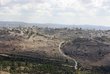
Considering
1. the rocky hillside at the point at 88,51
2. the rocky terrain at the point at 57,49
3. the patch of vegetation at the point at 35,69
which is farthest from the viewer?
the rocky terrain at the point at 57,49

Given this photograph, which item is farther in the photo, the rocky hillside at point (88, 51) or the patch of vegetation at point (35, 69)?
the rocky hillside at point (88, 51)

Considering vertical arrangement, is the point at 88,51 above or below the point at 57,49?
below

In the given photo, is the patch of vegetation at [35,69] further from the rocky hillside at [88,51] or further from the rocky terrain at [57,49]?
the rocky hillside at [88,51]

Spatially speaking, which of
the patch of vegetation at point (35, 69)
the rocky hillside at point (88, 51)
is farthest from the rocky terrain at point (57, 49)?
the patch of vegetation at point (35, 69)

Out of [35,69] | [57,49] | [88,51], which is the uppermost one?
[57,49]

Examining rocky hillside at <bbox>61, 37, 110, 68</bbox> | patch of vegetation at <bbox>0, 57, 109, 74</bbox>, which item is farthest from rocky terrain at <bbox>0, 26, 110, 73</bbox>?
patch of vegetation at <bbox>0, 57, 109, 74</bbox>

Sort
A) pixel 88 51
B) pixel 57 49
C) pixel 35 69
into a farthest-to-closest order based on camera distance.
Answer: pixel 57 49
pixel 88 51
pixel 35 69

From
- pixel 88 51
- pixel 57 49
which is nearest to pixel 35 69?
pixel 57 49

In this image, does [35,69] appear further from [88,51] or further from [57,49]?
[88,51]

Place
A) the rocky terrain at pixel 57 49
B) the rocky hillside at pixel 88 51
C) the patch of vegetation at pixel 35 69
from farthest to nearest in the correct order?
the rocky terrain at pixel 57 49 < the rocky hillside at pixel 88 51 < the patch of vegetation at pixel 35 69

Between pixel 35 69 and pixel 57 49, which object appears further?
pixel 57 49

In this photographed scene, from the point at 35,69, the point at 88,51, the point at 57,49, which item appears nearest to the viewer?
the point at 35,69

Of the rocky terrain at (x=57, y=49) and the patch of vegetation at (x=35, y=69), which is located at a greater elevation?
the rocky terrain at (x=57, y=49)
